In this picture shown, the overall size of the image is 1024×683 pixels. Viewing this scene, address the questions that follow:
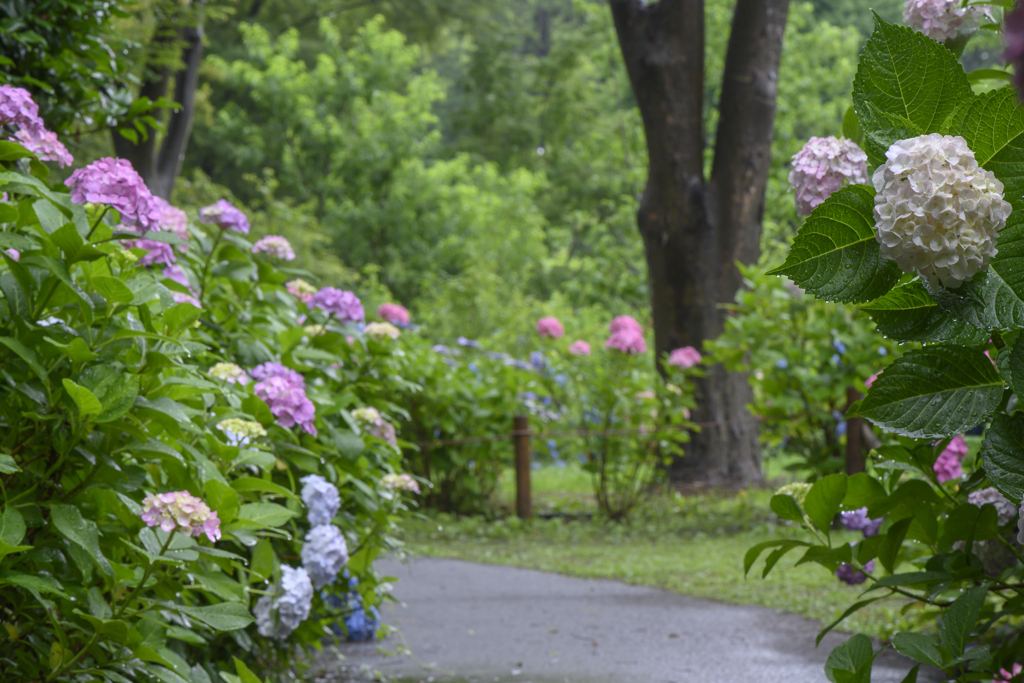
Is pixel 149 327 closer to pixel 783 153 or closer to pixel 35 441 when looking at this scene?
pixel 35 441

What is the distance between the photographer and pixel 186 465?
1.68 meters

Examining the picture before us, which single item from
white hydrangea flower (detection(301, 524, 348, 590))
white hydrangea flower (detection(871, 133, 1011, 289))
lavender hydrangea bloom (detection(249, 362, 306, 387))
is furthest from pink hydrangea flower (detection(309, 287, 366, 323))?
white hydrangea flower (detection(871, 133, 1011, 289))

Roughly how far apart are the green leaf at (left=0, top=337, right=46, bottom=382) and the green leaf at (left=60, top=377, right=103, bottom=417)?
101 millimetres

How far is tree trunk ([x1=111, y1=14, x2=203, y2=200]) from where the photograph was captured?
6.31 m

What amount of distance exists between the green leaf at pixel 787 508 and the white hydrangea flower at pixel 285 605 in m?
1.14

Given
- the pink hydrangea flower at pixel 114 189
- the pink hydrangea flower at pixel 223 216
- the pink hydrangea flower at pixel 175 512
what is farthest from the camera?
the pink hydrangea flower at pixel 223 216

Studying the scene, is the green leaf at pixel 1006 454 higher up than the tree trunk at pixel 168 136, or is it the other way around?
the tree trunk at pixel 168 136

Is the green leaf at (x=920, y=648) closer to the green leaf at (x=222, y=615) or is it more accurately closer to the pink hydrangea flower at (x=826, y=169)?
the pink hydrangea flower at (x=826, y=169)

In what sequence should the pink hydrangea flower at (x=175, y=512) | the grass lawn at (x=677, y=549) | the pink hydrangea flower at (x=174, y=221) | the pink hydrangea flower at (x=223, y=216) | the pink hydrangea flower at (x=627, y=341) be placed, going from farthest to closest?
the pink hydrangea flower at (x=627, y=341), the grass lawn at (x=677, y=549), the pink hydrangea flower at (x=223, y=216), the pink hydrangea flower at (x=174, y=221), the pink hydrangea flower at (x=175, y=512)

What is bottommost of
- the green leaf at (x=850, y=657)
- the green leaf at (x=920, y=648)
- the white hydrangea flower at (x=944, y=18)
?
the green leaf at (x=850, y=657)

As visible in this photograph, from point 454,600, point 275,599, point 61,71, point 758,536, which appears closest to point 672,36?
point 758,536

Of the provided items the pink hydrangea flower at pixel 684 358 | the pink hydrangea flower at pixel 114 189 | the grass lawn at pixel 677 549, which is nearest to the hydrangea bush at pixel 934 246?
the pink hydrangea flower at pixel 114 189

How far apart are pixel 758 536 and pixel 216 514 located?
4.73 meters

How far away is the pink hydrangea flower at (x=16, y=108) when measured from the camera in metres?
1.68
